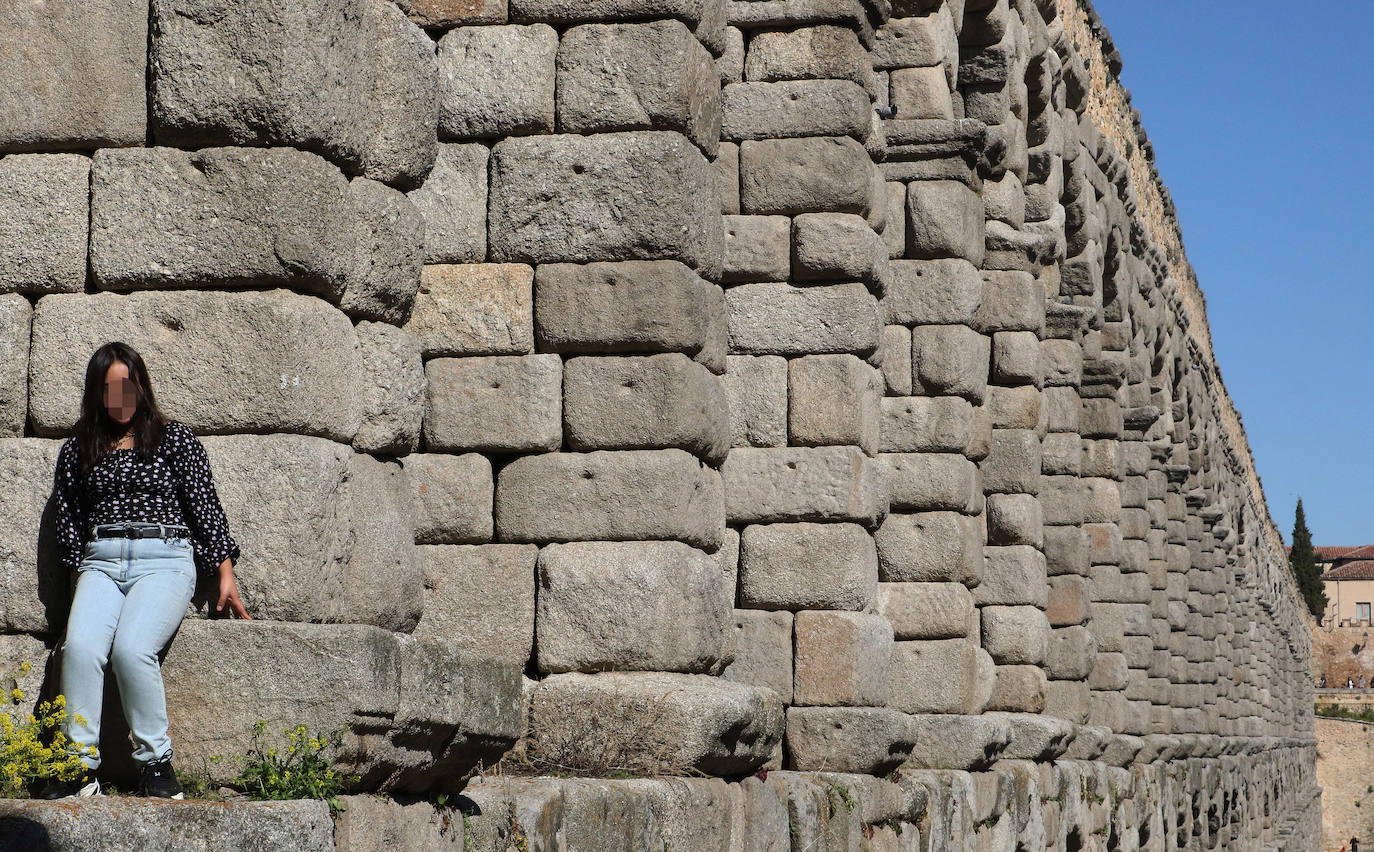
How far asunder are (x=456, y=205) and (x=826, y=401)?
8.00 ft

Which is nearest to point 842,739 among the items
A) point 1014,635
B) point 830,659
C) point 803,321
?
point 830,659

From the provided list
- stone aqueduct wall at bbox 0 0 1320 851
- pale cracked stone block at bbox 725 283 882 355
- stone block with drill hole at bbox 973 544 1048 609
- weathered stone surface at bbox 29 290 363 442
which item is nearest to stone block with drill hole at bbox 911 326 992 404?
stone aqueduct wall at bbox 0 0 1320 851

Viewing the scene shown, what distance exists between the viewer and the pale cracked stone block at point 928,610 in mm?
9836

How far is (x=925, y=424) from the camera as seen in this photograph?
10.2m

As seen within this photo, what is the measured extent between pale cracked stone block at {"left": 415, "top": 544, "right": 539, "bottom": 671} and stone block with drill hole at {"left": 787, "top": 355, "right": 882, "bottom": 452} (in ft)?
7.50

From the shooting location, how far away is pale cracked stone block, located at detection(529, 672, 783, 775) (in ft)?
19.3

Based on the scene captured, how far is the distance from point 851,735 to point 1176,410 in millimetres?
17054

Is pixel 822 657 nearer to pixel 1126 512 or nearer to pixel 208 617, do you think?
pixel 208 617

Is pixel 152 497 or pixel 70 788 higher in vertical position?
pixel 152 497

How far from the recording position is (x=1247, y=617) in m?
33.9

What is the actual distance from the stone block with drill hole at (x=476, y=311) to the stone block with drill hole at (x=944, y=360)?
4.36 metres

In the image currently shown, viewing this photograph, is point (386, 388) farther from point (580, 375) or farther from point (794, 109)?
point (794, 109)

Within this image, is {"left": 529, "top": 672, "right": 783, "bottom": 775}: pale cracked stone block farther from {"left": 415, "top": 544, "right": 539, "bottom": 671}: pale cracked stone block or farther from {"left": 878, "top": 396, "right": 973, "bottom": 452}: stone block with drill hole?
{"left": 878, "top": 396, "right": 973, "bottom": 452}: stone block with drill hole

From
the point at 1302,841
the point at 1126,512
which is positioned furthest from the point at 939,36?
the point at 1302,841
